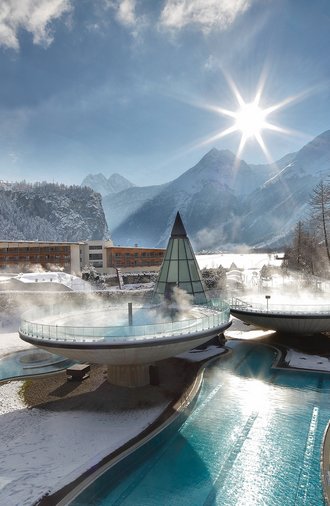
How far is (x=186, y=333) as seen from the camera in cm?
1496

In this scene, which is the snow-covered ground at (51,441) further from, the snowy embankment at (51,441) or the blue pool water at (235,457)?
the blue pool water at (235,457)

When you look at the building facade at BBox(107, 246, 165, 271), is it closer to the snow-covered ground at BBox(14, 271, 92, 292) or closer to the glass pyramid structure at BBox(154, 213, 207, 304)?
the snow-covered ground at BBox(14, 271, 92, 292)

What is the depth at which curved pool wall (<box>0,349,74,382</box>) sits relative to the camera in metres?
19.3

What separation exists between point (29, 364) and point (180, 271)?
35.5 ft

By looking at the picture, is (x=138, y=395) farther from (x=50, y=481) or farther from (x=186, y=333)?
(x=50, y=481)

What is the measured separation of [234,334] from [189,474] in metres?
17.6

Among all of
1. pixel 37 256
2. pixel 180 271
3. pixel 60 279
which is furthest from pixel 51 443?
pixel 37 256

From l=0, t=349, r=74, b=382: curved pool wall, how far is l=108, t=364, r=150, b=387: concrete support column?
15.6 feet

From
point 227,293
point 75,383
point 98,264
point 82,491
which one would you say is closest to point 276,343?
point 227,293

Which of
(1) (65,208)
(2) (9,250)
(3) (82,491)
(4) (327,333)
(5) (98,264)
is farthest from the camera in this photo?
(1) (65,208)

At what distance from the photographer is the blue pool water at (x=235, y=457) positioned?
30.8ft

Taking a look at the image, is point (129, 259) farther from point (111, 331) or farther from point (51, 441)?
point (51, 441)

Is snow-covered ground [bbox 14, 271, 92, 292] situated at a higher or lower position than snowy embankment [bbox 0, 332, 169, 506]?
higher

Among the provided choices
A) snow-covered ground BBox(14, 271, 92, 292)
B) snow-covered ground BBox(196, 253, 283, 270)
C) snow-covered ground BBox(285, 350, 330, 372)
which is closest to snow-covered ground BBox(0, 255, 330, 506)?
snow-covered ground BBox(285, 350, 330, 372)
